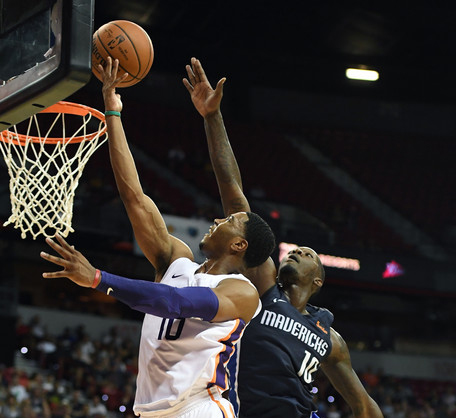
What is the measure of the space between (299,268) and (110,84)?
1562 millimetres

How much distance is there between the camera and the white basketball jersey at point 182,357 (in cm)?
324

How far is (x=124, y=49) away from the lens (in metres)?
4.17

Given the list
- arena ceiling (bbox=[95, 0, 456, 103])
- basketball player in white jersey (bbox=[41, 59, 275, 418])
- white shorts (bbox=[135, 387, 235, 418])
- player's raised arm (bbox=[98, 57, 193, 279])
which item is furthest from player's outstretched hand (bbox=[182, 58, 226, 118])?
arena ceiling (bbox=[95, 0, 456, 103])

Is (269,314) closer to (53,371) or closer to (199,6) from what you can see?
(53,371)

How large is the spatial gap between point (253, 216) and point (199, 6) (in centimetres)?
1317

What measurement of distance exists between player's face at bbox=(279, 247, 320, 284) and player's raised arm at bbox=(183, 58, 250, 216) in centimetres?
51

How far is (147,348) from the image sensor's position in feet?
11.0

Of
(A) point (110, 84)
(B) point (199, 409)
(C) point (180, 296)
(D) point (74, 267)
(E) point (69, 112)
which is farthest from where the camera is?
(E) point (69, 112)

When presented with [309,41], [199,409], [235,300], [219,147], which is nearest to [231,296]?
[235,300]

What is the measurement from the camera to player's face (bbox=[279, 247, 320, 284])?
4605mm

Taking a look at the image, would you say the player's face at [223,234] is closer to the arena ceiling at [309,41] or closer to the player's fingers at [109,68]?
the player's fingers at [109,68]

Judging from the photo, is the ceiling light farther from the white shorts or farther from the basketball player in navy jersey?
the white shorts

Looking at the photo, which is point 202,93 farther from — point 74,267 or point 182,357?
point 74,267

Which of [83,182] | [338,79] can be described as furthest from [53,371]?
[338,79]
